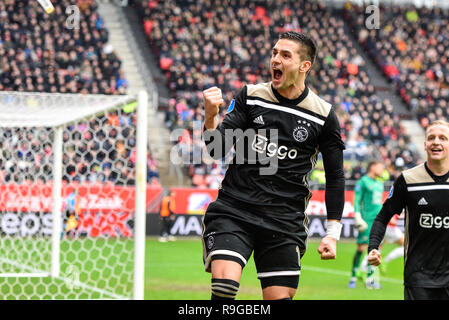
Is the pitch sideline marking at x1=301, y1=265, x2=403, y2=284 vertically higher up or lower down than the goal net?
lower down

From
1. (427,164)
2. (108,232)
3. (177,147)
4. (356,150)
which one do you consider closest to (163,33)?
(177,147)

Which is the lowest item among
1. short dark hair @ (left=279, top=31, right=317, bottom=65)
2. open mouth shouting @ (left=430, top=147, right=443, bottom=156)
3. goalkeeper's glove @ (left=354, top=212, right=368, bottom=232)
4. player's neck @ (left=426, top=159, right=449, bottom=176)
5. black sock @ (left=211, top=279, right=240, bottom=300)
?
goalkeeper's glove @ (left=354, top=212, right=368, bottom=232)

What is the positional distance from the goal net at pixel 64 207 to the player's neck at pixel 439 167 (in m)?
3.65

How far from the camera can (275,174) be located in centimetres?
504

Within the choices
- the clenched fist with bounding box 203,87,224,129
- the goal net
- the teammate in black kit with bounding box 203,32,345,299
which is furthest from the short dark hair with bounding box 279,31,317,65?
the goal net

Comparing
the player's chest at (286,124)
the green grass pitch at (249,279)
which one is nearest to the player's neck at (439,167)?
the player's chest at (286,124)

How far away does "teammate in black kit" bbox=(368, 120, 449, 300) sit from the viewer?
563 cm

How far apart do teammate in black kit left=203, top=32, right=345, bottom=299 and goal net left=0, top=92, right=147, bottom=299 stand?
3.60 meters

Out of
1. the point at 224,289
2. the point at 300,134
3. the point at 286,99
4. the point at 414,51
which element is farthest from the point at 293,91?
the point at 414,51

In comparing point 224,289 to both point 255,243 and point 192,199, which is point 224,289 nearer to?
point 255,243

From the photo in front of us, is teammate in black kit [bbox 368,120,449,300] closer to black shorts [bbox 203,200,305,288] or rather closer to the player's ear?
black shorts [bbox 203,200,305,288]

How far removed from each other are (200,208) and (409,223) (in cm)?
1695

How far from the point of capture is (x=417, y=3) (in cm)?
3769

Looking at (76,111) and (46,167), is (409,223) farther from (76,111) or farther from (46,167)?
(46,167)
